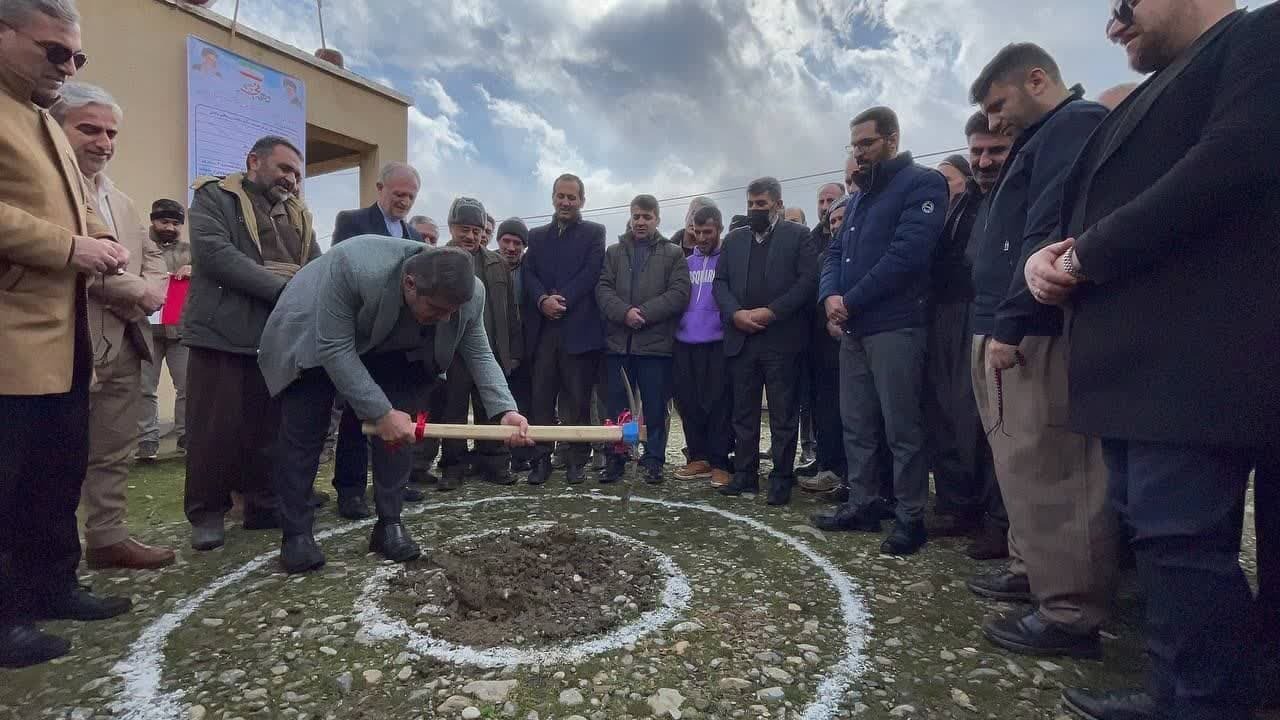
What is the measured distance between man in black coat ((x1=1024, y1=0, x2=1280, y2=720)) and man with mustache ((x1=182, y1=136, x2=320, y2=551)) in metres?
4.10

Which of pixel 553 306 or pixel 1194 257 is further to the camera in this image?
pixel 553 306

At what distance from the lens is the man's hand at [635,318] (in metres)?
5.34

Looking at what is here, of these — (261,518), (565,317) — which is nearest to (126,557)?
(261,518)

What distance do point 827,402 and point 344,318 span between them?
3.80m

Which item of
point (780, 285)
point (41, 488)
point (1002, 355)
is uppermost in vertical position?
point (780, 285)

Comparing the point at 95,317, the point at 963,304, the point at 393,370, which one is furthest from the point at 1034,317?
the point at 95,317

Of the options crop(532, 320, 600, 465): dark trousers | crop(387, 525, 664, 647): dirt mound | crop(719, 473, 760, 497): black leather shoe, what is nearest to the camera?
crop(387, 525, 664, 647): dirt mound

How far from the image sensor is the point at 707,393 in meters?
5.57

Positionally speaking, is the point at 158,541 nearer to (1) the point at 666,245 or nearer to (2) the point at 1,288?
(2) the point at 1,288

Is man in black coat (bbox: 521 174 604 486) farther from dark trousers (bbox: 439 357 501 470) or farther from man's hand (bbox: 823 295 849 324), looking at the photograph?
man's hand (bbox: 823 295 849 324)

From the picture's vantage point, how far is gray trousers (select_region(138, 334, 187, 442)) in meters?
6.20

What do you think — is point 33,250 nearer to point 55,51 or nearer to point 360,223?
point 55,51

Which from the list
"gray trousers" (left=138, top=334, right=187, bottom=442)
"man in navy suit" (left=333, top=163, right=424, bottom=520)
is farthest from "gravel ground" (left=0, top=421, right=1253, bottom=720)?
"gray trousers" (left=138, top=334, right=187, bottom=442)

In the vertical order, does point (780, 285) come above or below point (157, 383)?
above
